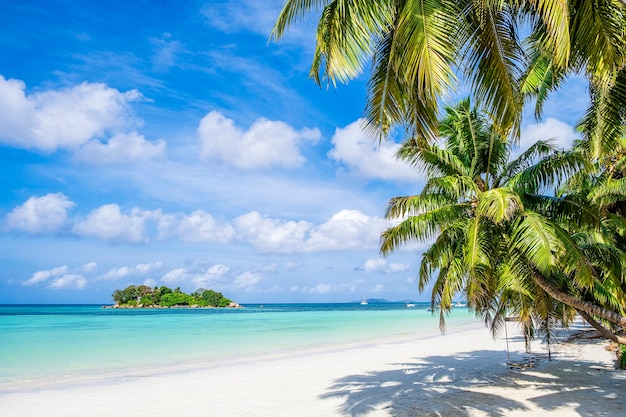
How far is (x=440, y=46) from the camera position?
166 inches

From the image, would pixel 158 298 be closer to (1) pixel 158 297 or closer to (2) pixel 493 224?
(1) pixel 158 297


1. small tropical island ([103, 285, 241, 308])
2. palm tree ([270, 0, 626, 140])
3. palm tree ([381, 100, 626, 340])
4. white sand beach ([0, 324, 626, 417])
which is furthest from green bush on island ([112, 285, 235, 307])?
palm tree ([270, 0, 626, 140])

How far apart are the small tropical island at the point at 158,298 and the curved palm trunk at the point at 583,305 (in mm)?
95248

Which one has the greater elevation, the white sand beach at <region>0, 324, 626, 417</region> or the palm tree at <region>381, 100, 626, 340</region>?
the palm tree at <region>381, 100, 626, 340</region>

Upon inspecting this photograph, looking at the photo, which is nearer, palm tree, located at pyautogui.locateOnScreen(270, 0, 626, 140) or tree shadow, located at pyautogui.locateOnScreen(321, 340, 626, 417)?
palm tree, located at pyautogui.locateOnScreen(270, 0, 626, 140)

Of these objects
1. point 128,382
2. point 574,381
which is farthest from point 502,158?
point 128,382

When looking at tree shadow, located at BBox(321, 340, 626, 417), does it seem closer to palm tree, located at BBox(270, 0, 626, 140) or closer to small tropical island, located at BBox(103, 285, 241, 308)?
palm tree, located at BBox(270, 0, 626, 140)

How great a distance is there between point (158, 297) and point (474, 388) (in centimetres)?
9418

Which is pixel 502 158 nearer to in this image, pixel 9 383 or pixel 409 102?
pixel 409 102

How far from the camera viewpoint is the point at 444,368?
12711 millimetres

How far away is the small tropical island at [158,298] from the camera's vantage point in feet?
315

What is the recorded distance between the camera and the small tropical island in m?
96.0

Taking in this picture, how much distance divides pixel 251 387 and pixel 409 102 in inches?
300

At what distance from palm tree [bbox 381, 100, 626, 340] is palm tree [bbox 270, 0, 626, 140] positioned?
227 centimetres
